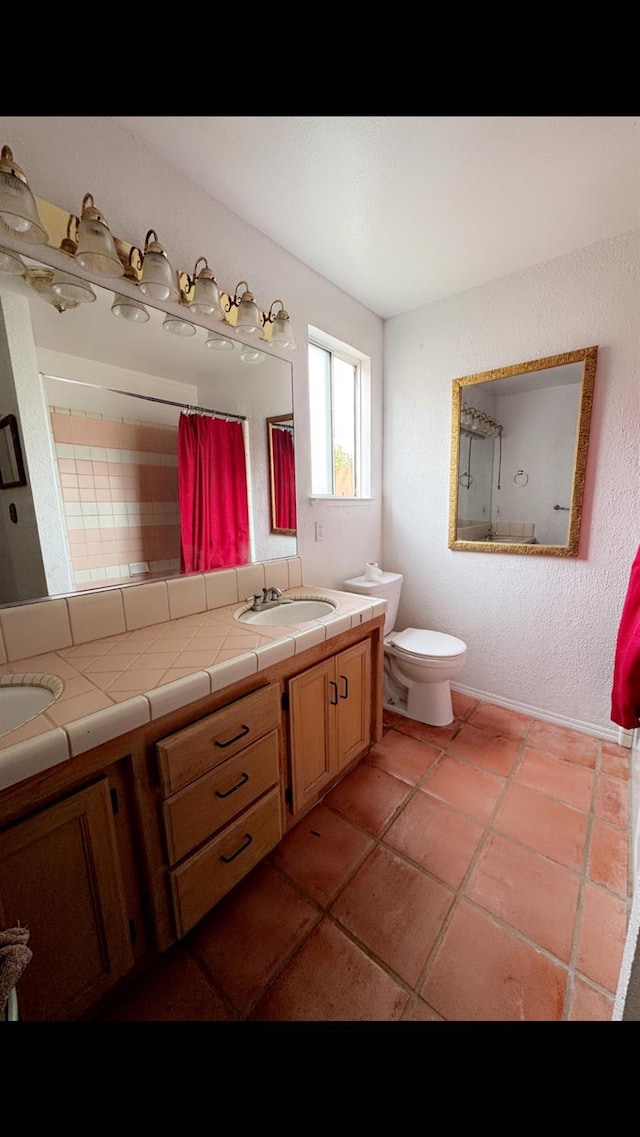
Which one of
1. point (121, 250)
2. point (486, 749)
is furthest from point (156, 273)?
point (486, 749)

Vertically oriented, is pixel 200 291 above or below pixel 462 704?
above

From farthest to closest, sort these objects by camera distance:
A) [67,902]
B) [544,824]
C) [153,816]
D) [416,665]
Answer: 1. [416,665]
2. [544,824]
3. [153,816]
4. [67,902]

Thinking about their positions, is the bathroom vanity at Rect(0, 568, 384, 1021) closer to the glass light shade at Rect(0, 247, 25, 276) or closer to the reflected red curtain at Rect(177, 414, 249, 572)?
the reflected red curtain at Rect(177, 414, 249, 572)

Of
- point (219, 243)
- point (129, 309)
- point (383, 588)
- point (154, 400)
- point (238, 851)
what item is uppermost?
point (219, 243)

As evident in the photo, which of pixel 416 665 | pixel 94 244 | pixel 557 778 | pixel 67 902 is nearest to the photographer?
pixel 67 902

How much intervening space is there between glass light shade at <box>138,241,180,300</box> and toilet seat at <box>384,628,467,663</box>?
1.74m

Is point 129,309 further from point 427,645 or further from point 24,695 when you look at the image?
point 427,645

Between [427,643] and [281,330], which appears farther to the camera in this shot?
[427,643]

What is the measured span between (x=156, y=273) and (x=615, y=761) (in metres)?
2.65

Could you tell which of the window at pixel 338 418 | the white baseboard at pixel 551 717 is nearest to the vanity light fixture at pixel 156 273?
the window at pixel 338 418

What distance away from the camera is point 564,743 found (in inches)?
70.0

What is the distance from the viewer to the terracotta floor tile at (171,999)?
0.83 m
